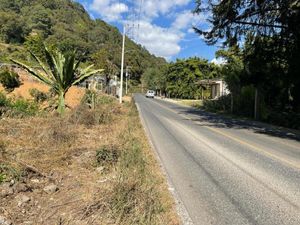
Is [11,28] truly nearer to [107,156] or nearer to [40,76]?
[40,76]

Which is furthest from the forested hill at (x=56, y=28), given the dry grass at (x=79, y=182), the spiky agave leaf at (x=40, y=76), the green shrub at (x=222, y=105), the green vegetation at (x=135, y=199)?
the green vegetation at (x=135, y=199)

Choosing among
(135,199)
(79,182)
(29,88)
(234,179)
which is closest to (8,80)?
(29,88)

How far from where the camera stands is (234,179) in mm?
7965

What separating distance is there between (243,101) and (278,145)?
57.8 ft

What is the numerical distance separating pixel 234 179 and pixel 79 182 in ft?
10.8

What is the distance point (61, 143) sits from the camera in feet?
33.1

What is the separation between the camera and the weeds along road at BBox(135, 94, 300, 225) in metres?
5.80

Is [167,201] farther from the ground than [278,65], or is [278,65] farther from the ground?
[278,65]

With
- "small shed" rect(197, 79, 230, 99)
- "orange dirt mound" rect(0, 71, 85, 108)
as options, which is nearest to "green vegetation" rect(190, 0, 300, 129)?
"orange dirt mound" rect(0, 71, 85, 108)

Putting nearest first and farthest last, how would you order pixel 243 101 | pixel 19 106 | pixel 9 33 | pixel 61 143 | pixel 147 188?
pixel 147 188, pixel 61 143, pixel 19 106, pixel 243 101, pixel 9 33

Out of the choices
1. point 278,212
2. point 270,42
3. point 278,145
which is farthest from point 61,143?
point 270,42

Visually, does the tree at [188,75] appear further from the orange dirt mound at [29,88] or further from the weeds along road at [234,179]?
the weeds along road at [234,179]

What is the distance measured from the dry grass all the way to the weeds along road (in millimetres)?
498

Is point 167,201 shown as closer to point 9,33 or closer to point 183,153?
point 183,153
